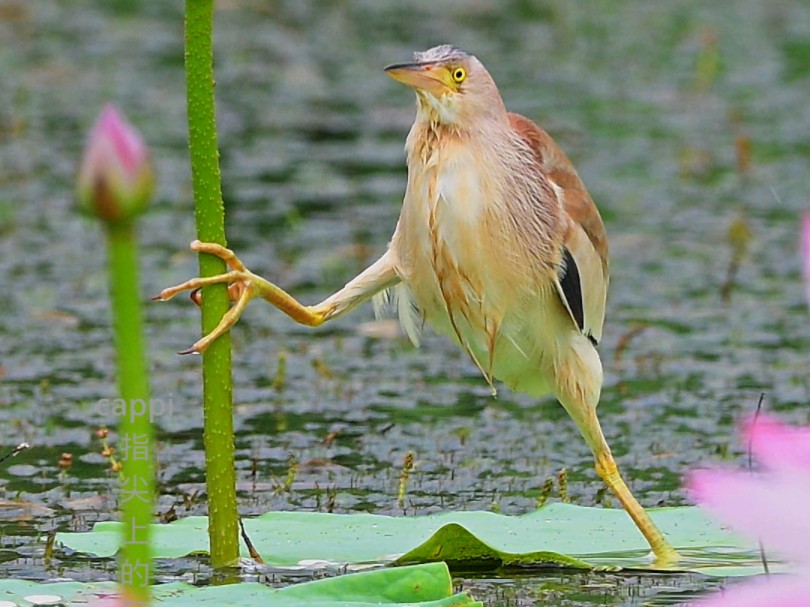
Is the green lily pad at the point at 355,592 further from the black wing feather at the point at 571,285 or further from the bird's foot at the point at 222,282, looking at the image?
the black wing feather at the point at 571,285

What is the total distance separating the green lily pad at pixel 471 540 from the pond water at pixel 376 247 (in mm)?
51

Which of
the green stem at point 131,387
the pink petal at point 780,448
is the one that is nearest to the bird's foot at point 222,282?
the green stem at point 131,387

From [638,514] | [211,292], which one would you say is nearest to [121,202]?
[211,292]

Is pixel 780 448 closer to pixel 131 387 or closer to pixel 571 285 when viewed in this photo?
pixel 131 387

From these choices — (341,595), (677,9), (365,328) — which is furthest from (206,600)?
(677,9)

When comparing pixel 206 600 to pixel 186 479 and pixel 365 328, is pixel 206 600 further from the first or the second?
pixel 365 328

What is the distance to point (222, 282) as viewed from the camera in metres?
2.57

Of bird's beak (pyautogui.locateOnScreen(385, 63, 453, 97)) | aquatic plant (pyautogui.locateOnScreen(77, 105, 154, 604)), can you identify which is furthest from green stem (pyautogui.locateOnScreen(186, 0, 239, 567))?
aquatic plant (pyautogui.locateOnScreen(77, 105, 154, 604))

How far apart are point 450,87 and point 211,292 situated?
1.98 ft

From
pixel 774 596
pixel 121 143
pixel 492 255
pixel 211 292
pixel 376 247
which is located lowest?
pixel 774 596

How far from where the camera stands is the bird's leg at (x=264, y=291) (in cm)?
251

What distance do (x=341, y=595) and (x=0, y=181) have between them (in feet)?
15.6

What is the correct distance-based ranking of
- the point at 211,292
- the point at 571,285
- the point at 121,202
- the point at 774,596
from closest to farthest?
the point at 774,596 → the point at 121,202 → the point at 211,292 → the point at 571,285

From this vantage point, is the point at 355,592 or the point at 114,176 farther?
the point at 355,592
